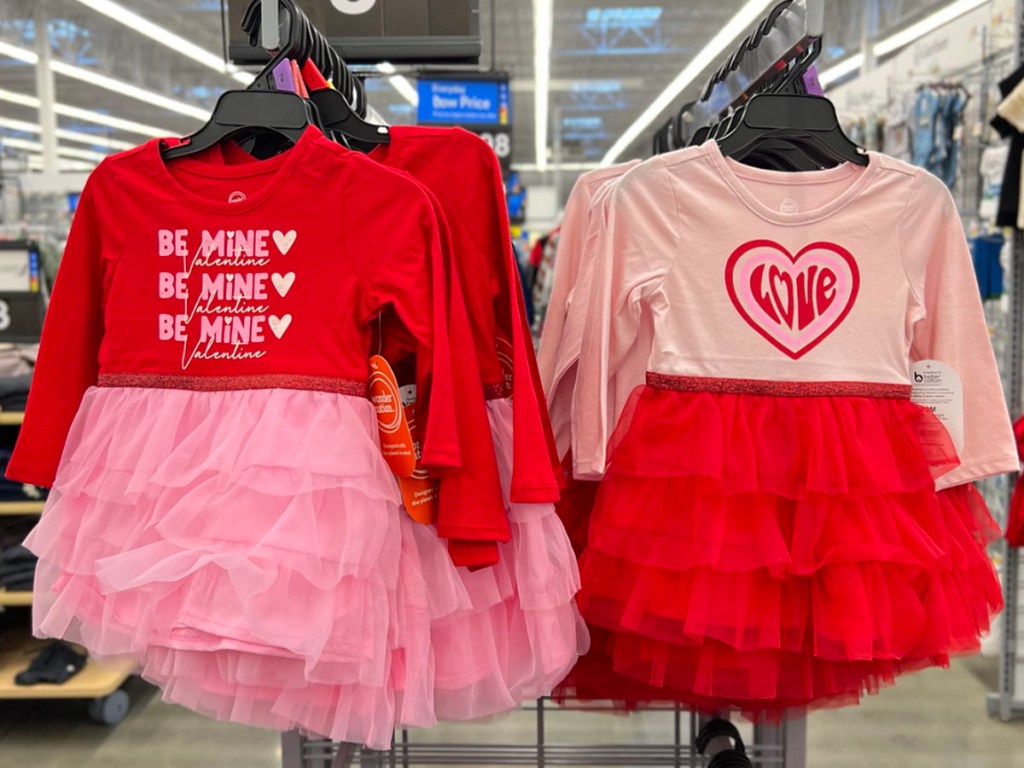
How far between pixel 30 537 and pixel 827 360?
1.22 meters

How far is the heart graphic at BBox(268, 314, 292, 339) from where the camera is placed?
110 centimetres

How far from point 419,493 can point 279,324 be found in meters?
0.30

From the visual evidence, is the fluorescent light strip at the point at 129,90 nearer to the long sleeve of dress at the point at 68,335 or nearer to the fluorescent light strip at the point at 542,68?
the fluorescent light strip at the point at 542,68

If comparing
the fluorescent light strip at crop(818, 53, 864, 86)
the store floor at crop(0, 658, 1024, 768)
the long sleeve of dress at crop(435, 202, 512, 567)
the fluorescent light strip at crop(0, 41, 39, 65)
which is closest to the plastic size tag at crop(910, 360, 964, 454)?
the long sleeve of dress at crop(435, 202, 512, 567)

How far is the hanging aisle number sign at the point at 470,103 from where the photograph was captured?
5.30 m

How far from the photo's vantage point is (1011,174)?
258 centimetres

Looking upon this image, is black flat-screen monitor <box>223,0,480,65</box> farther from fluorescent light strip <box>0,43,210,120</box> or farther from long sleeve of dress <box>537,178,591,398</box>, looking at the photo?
fluorescent light strip <box>0,43,210,120</box>

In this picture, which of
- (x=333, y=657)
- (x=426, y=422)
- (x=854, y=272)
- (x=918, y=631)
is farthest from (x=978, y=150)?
(x=333, y=657)

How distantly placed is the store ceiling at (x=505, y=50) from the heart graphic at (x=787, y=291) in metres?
4.79

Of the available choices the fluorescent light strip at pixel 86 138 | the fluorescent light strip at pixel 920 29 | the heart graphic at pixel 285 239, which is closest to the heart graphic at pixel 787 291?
the heart graphic at pixel 285 239

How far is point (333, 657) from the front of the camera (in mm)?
1000

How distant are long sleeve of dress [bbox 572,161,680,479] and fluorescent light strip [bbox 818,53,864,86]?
27.6ft

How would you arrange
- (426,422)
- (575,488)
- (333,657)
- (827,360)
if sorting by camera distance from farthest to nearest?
(575,488), (827,360), (426,422), (333,657)

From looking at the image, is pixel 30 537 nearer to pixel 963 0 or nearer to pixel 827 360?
pixel 827 360
